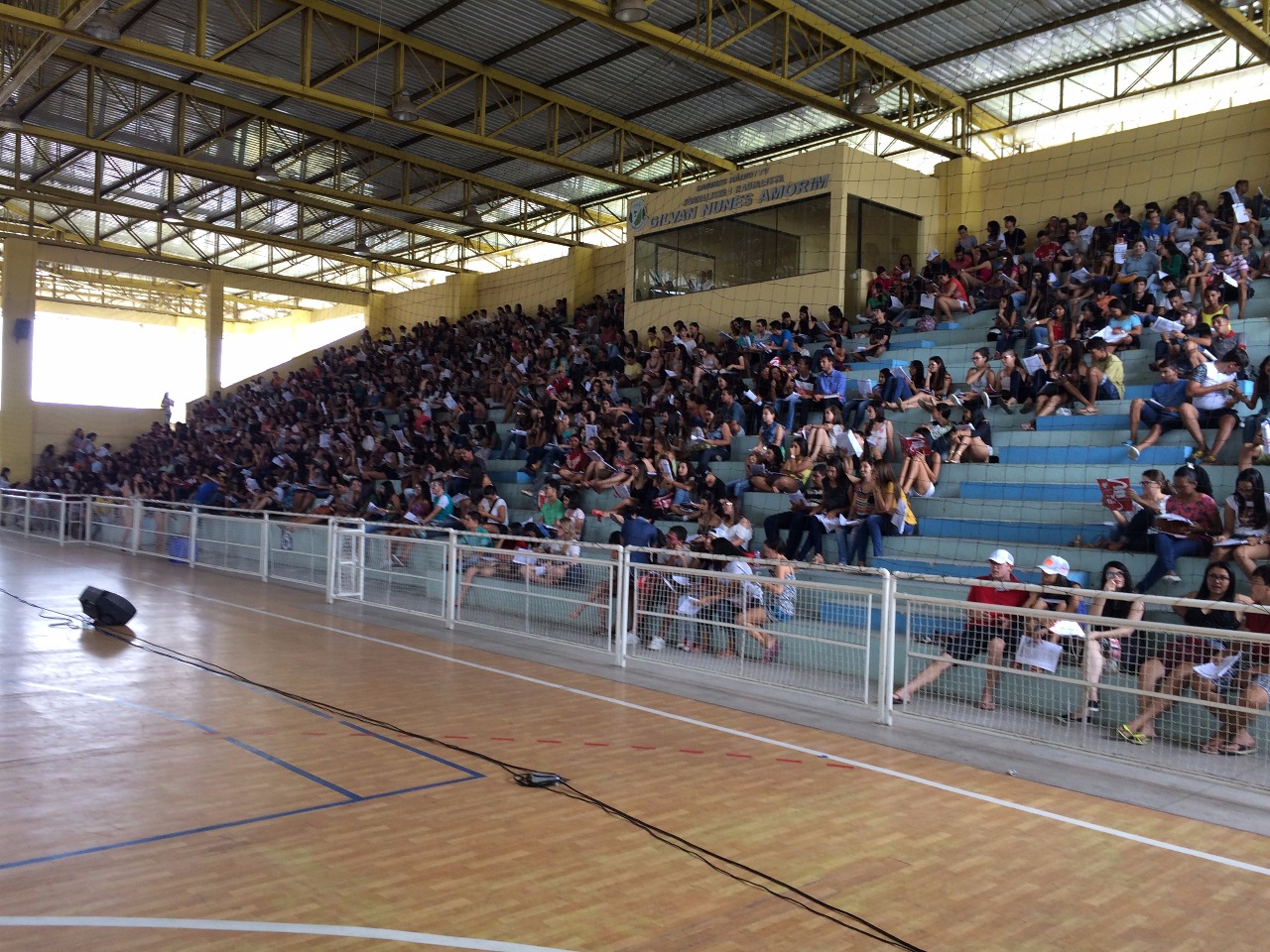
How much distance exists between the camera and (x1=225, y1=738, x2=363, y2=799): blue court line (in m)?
5.19

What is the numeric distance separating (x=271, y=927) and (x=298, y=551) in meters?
11.3

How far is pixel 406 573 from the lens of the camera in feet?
38.4

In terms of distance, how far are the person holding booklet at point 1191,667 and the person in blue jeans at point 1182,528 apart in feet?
4.52

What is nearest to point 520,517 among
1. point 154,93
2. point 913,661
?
point 913,661

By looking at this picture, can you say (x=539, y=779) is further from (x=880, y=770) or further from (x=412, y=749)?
(x=880, y=770)

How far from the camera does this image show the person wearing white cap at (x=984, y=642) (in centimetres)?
656

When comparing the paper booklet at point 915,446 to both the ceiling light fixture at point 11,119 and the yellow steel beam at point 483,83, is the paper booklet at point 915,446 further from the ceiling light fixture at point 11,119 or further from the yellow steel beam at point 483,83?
the ceiling light fixture at point 11,119

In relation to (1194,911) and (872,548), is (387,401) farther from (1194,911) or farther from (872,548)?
(1194,911)

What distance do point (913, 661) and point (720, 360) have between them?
363 inches

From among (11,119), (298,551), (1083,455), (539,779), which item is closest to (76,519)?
(11,119)

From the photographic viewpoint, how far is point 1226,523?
774 cm

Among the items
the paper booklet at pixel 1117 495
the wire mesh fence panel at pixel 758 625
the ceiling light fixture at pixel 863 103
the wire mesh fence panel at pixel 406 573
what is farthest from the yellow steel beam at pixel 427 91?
the paper booklet at pixel 1117 495

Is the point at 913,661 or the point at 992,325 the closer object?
the point at 913,661

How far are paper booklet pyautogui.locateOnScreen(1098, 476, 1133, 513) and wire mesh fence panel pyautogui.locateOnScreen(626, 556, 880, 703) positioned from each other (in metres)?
2.65
